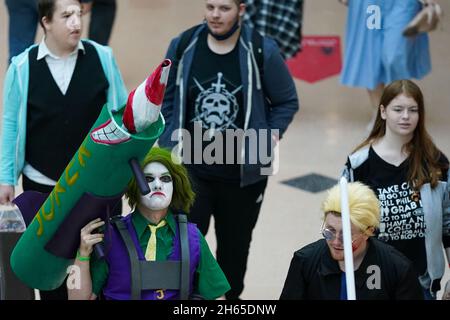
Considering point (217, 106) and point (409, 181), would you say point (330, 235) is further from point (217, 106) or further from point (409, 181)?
point (217, 106)

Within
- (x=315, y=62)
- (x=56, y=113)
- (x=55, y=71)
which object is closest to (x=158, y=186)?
(x=56, y=113)

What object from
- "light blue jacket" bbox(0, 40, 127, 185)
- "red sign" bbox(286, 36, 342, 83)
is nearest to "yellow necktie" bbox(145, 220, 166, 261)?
"light blue jacket" bbox(0, 40, 127, 185)

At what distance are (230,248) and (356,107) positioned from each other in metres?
3.10

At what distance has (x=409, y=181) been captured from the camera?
169 inches

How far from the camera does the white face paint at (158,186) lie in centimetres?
363

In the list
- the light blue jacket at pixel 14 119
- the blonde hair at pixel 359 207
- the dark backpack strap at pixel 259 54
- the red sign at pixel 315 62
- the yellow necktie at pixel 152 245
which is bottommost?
the yellow necktie at pixel 152 245

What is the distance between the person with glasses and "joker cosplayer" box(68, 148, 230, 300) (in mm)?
271

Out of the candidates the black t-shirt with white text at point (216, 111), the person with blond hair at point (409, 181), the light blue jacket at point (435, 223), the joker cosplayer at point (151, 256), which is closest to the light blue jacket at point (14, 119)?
the black t-shirt with white text at point (216, 111)

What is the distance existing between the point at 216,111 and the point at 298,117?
2912mm

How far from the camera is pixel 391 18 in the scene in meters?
6.73

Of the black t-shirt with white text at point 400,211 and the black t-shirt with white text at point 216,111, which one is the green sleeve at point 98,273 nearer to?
the black t-shirt with white text at point 400,211

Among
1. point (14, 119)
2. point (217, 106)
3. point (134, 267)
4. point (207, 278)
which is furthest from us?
point (217, 106)

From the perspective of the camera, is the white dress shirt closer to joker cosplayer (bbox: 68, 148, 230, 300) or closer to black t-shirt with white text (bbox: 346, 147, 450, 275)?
joker cosplayer (bbox: 68, 148, 230, 300)

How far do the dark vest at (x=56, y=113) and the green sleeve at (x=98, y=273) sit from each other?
1108mm
